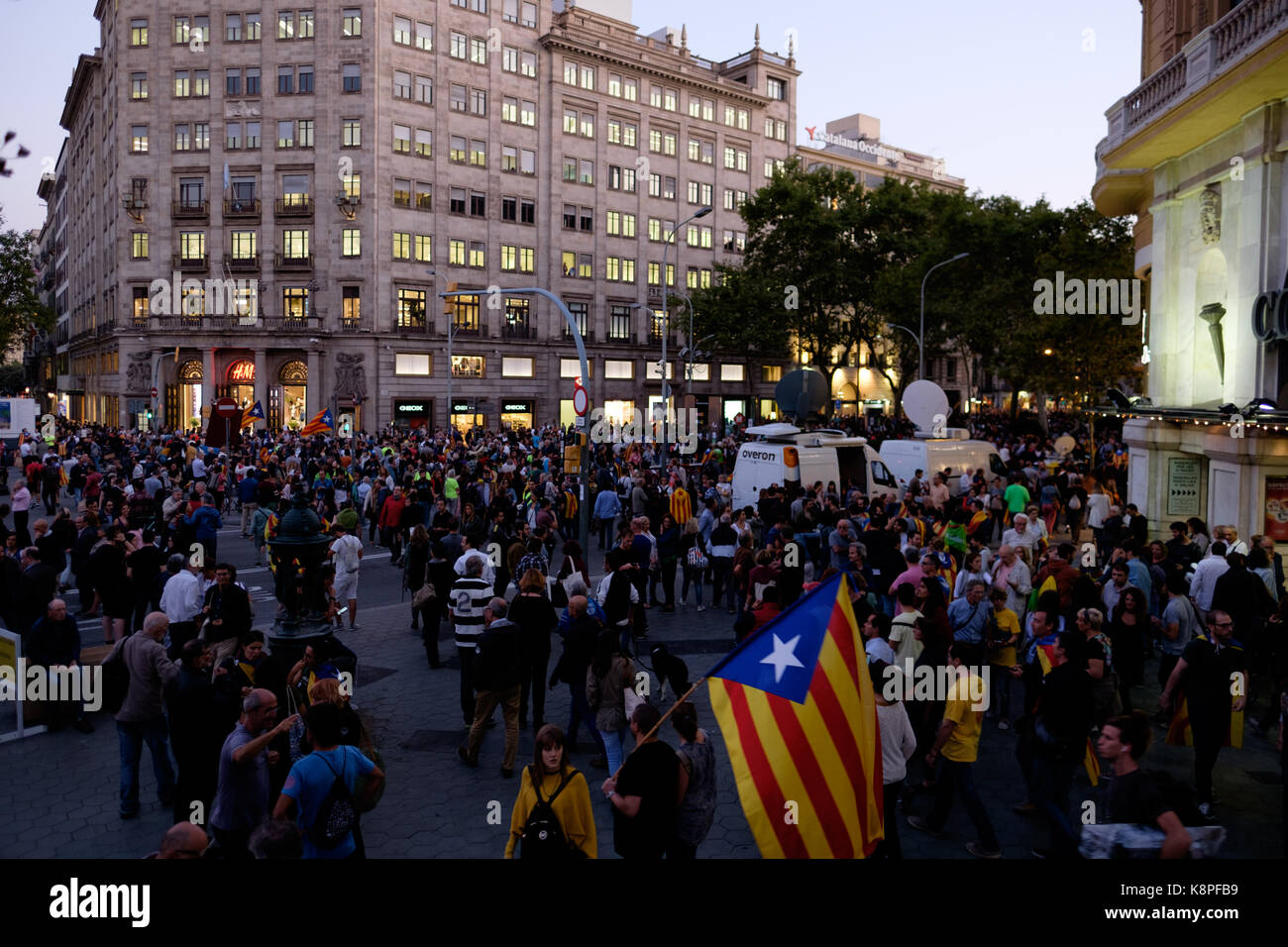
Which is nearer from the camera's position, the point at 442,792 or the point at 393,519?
the point at 442,792

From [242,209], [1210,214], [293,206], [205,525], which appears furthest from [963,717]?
[242,209]

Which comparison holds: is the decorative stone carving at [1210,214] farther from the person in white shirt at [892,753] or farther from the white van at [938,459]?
the person in white shirt at [892,753]

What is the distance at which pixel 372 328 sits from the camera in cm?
5434

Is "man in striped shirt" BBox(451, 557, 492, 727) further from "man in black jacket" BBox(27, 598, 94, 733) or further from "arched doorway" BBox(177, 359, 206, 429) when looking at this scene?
"arched doorway" BBox(177, 359, 206, 429)

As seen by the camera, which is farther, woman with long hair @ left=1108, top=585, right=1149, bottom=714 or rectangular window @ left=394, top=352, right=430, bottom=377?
rectangular window @ left=394, top=352, right=430, bottom=377

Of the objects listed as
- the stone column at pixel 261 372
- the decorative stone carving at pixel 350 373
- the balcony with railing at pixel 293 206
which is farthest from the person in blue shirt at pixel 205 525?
the balcony with railing at pixel 293 206

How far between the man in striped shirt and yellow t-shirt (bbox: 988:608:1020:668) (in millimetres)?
5464

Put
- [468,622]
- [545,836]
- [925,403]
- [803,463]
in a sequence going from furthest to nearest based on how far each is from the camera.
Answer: [925,403] < [803,463] < [468,622] < [545,836]

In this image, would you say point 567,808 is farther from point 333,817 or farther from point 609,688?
point 609,688

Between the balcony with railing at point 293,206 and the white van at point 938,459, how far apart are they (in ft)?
135

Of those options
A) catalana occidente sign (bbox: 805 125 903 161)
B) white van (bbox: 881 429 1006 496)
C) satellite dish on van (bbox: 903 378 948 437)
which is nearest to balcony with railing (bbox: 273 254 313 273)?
satellite dish on van (bbox: 903 378 948 437)

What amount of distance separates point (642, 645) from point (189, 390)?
50741mm

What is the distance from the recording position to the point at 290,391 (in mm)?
55125

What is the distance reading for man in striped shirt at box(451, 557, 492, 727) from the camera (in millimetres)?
10109
